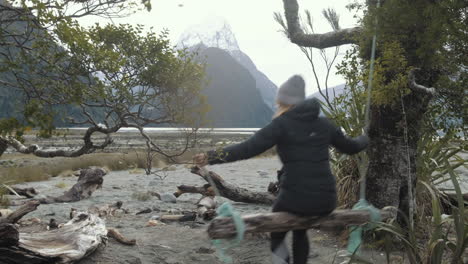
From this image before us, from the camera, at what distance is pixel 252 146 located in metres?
2.93

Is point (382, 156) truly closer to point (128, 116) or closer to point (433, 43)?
point (433, 43)

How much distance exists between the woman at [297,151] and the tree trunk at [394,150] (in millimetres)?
2540

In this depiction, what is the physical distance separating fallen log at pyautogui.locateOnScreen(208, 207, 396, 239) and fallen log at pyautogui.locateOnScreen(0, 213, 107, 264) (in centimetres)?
236

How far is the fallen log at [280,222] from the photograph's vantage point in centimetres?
275

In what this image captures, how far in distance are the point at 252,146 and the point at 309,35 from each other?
4244 mm

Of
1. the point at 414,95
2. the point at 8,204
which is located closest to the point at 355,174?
the point at 414,95

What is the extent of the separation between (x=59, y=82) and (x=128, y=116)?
2900 millimetres

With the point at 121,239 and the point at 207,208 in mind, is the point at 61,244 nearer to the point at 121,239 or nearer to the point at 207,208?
the point at 121,239

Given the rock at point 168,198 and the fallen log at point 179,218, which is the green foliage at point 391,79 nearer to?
the fallen log at point 179,218

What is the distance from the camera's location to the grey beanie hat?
10.3 feet

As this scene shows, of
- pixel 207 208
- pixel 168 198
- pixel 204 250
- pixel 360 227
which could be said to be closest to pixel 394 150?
pixel 360 227

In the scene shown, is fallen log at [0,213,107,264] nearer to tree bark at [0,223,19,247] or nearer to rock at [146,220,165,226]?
tree bark at [0,223,19,247]

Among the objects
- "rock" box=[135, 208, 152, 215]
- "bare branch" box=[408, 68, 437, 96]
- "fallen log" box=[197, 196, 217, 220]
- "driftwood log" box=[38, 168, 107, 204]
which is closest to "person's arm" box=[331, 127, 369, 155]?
"bare branch" box=[408, 68, 437, 96]

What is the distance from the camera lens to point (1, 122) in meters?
3.43
